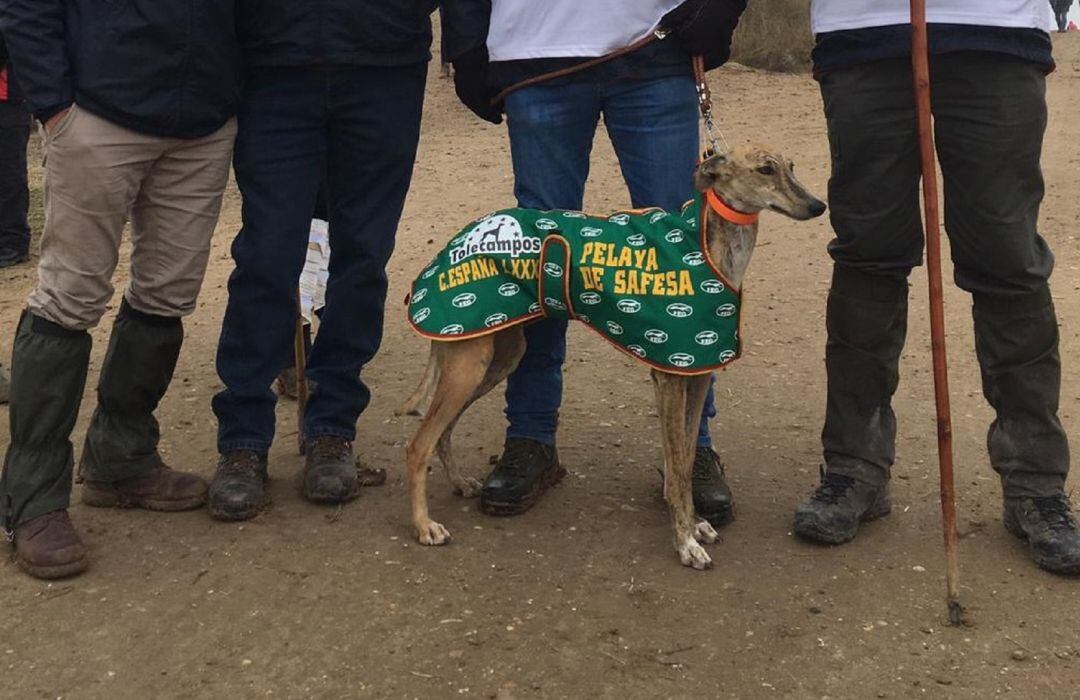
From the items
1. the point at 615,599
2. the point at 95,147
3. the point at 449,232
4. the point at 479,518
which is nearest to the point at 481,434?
the point at 479,518

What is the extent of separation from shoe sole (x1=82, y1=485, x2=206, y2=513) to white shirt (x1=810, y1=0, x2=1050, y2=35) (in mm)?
2683

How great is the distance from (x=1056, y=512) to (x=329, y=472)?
2456 millimetres

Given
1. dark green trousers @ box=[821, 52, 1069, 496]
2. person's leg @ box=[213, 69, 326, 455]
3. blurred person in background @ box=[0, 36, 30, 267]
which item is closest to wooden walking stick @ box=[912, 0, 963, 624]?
dark green trousers @ box=[821, 52, 1069, 496]

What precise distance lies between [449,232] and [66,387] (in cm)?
523

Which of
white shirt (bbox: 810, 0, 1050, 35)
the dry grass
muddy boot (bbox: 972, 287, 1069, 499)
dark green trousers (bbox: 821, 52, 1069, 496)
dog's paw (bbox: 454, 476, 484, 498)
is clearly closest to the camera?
white shirt (bbox: 810, 0, 1050, 35)

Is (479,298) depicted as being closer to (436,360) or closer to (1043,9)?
(436,360)

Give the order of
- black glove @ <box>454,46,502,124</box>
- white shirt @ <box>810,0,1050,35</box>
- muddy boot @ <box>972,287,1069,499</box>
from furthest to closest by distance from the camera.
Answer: black glove @ <box>454,46,502,124</box> → muddy boot @ <box>972,287,1069,499</box> → white shirt @ <box>810,0,1050,35</box>

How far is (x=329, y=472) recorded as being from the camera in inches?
177

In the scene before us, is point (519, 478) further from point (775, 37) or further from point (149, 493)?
point (775, 37)

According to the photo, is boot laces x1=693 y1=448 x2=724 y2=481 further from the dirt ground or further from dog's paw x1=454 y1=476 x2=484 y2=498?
dog's paw x1=454 y1=476 x2=484 y2=498

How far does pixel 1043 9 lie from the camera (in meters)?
3.81

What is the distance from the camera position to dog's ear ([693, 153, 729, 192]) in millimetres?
3869

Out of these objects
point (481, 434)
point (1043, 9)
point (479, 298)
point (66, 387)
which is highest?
point (1043, 9)

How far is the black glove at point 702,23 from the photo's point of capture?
4.12 metres
